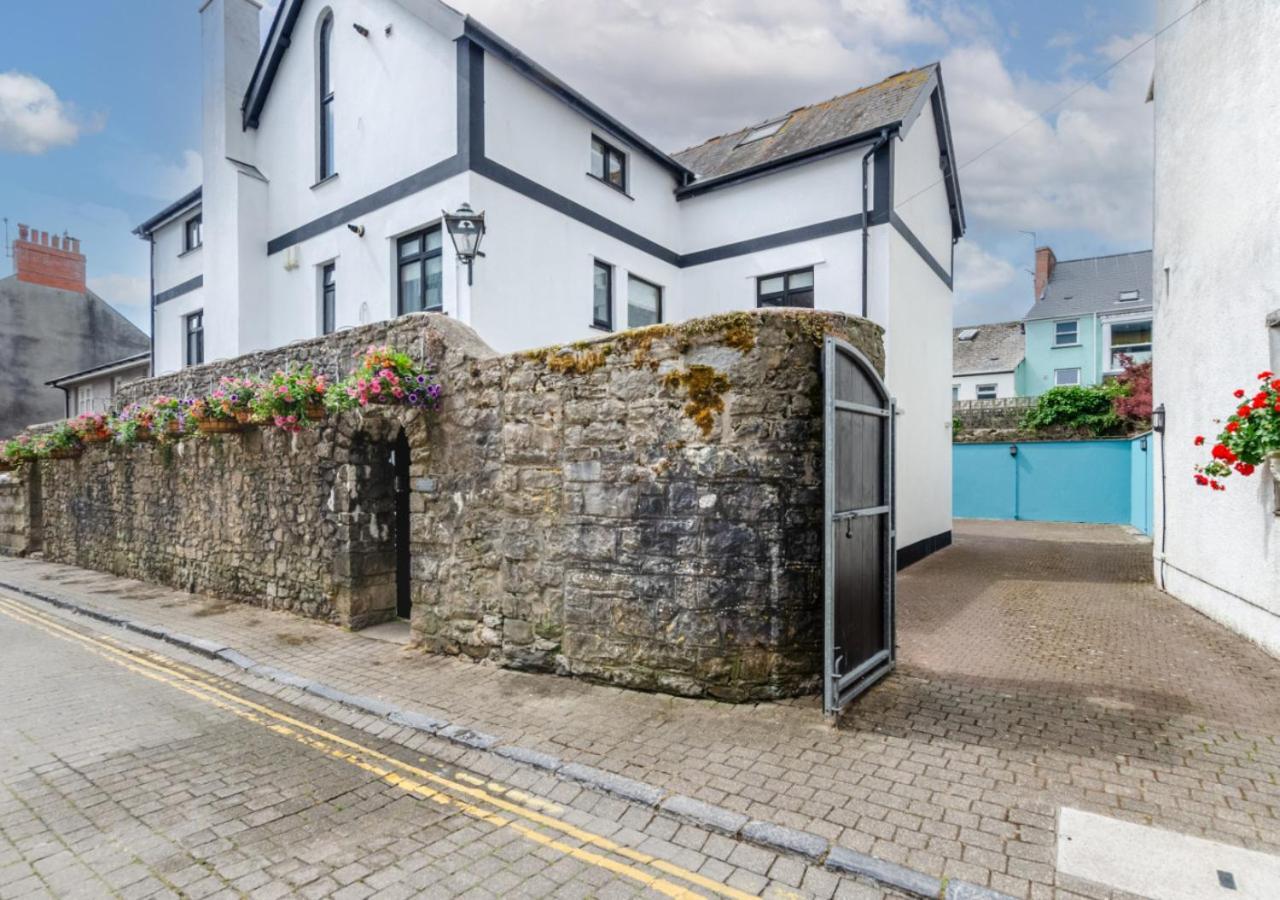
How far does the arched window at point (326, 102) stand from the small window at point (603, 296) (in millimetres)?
5553

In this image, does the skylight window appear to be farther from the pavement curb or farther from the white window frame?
the white window frame

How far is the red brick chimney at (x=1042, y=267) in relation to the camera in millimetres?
33156

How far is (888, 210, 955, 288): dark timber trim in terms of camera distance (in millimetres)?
12484

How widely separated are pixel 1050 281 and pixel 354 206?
109ft

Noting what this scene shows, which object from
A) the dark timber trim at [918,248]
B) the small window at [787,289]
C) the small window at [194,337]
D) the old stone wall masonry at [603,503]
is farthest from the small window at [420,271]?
the small window at [194,337]

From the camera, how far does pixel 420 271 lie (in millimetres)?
11508

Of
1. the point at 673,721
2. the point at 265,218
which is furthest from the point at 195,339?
the point at 673,721

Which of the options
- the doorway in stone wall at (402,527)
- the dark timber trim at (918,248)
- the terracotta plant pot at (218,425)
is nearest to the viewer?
the doorway in stone wall at (402,527)

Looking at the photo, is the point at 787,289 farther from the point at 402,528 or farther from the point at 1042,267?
the point at 1042,267

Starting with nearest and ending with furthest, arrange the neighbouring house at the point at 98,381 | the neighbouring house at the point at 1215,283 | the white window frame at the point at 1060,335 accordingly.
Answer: the neighbouring house at the point at 1215,283
the neighbouring house at the point at 98,381
the white window frame at the point at 1060,335

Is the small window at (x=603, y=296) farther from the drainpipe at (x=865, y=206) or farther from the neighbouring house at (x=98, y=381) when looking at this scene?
the neighbouring house at (x=98, y=381)

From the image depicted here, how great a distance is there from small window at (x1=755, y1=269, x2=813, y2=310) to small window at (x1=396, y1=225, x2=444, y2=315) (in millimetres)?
6452

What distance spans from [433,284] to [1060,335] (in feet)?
101

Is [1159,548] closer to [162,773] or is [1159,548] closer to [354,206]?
[162,773]
